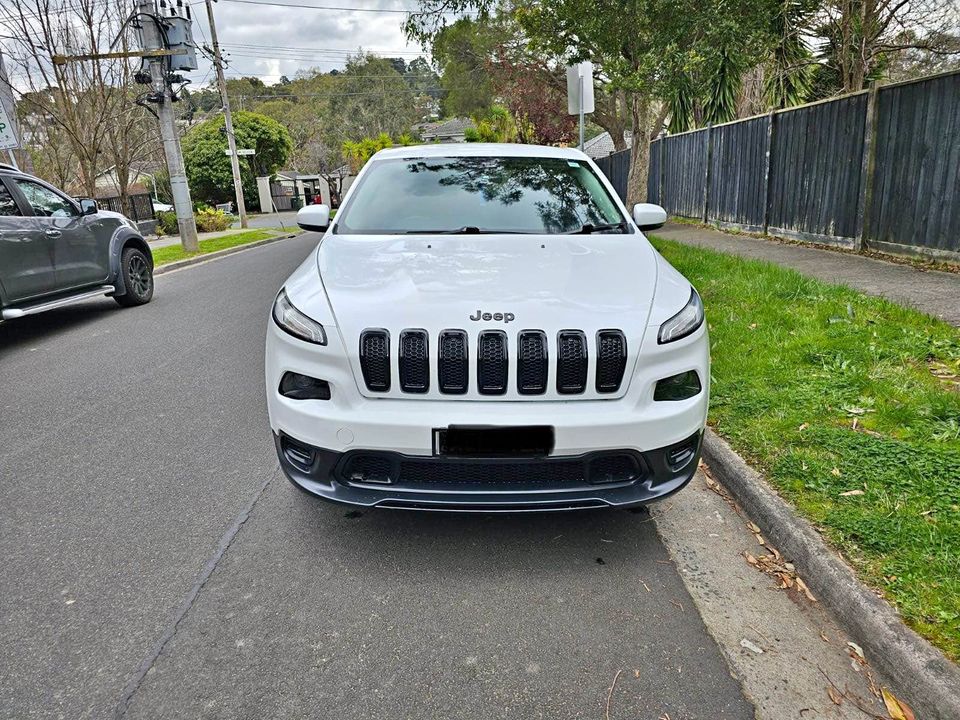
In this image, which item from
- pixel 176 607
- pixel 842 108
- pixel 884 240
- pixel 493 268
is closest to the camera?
pixel 176 607

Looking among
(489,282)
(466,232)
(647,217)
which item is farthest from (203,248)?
(489,282)

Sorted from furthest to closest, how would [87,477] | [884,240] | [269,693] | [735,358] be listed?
[884,240]
[735,358]
[87,477]
[269,693]

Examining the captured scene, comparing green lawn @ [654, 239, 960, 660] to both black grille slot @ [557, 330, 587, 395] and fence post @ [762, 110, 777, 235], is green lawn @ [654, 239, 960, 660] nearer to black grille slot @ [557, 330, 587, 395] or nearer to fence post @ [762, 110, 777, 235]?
black grille slot @ [557, 330, 587, 395]

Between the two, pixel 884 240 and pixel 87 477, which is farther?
pixel 884 240

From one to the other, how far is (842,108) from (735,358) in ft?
21.5

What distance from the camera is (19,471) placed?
3.81m

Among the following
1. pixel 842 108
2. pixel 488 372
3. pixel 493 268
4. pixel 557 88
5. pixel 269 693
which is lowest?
pixel 269 693

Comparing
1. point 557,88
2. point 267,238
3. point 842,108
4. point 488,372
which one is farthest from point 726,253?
point 557,88

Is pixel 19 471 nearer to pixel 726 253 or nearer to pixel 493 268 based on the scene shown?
pixel 493 268

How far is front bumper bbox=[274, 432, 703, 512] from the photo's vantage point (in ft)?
8.43

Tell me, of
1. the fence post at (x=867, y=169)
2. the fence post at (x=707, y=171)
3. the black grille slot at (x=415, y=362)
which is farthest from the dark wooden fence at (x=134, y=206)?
the black grille slot at (x=415, y=362)

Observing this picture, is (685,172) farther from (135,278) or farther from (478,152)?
(478,152)

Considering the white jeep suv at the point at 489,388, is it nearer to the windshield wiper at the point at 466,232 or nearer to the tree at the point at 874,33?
the windshield wiper at the point at 466,232

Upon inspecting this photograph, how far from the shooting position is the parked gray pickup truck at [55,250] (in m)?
6.89
